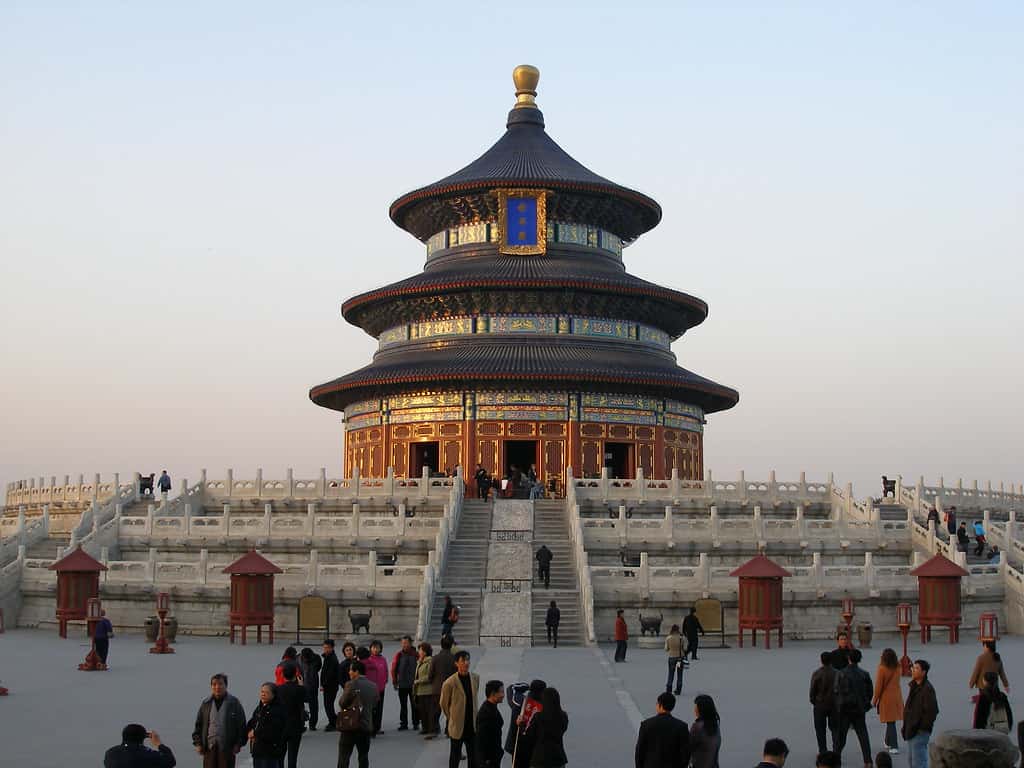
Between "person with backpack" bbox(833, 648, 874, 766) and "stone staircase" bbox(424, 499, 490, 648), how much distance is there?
600 inches

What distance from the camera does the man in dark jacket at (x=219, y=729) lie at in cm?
1321

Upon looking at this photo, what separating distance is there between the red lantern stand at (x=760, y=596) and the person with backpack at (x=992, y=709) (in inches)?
580

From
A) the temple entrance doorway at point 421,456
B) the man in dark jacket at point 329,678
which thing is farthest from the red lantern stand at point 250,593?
the temple entrance doorway at point 421,456

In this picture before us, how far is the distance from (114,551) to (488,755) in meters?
26.4

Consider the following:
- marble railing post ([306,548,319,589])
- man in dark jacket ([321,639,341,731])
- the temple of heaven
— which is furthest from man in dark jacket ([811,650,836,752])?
the temple of heaven

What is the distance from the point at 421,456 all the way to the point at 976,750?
48465mm

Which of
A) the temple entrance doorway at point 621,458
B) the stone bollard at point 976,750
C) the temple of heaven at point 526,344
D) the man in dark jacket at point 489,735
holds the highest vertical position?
the temple of heaven at point 526,344

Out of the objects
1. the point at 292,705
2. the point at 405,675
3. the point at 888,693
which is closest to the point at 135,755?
the point at 292,705

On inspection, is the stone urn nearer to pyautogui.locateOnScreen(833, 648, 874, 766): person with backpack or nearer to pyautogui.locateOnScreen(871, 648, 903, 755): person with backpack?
pyautogui.locateOnScreen(871, 648, 903, 755): person with backpack

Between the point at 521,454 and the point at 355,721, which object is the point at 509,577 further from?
the point at 521,454

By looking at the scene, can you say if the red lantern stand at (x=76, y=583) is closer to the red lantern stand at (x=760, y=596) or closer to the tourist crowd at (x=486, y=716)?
the tourist crowd at (x=486, y=716)

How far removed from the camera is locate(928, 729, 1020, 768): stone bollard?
22.0 feet

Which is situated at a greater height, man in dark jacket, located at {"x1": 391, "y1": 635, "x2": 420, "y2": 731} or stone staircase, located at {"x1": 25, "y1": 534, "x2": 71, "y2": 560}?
stone staircase, located at {"x1": 25, "y1": 534, "x2": 71, "y2": 560}

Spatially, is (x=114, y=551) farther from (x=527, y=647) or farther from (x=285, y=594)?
(x=527, y=647)
